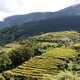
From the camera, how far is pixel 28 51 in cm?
9581

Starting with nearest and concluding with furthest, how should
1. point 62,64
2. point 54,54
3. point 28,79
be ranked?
point 28,79 → point 62,64 → point 54,54

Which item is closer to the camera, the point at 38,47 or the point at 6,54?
the point at 6,54

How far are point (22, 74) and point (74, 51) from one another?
2407 centimetres

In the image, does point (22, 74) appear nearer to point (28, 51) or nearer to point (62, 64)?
point (62, 64)

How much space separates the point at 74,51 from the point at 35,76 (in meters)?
25.3

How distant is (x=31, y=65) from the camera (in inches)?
3157

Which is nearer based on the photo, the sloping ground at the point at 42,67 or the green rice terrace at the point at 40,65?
the green rice terrace at the point at 40,65

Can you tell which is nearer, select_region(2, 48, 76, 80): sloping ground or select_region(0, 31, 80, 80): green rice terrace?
select_region(0, 31, 80, 80): green rice terrace

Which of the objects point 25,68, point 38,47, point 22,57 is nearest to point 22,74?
point 25,68

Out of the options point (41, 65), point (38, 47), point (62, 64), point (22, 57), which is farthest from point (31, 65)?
point (38, 47)

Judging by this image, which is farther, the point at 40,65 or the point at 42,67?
the point at 40,65

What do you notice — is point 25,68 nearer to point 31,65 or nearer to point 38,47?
point 31,65

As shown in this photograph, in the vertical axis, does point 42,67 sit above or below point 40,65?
below

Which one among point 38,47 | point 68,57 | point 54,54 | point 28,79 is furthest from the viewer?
point 38,47
